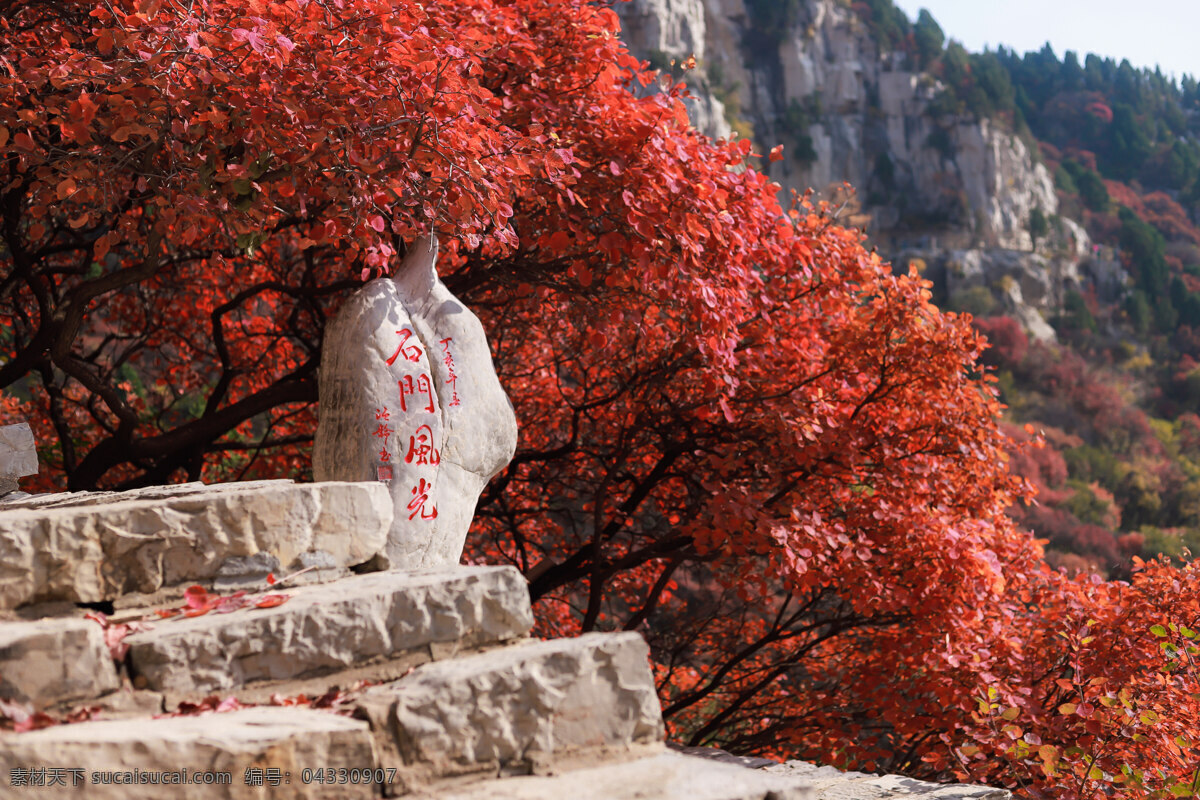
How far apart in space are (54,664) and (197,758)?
18.8 inches

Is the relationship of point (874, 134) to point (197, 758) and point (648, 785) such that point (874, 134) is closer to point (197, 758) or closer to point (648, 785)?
point (648, 785)

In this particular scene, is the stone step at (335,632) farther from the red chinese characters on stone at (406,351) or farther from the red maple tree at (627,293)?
the red maple tree at (627,293)

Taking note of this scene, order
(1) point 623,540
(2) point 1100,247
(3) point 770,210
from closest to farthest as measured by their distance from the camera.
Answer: (3) point 770,210, (1) point 623,540, (2) point 1100,247

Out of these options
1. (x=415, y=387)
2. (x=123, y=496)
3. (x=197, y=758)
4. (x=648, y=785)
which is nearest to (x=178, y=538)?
(x=123, y=496)

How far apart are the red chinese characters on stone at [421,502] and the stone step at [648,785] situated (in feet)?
4.69

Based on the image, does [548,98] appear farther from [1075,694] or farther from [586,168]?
[1075,694]

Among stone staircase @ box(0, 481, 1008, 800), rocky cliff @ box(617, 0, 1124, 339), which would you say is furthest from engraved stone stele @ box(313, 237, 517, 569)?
rocky cliff @ box(617, 0, 1124, 339)

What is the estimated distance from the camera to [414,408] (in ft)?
11.5

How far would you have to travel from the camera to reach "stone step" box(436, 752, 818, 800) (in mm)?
2090

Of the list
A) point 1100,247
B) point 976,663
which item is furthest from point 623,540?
point 1100,247

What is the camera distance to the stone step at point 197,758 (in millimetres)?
1759

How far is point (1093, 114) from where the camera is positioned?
5141cm

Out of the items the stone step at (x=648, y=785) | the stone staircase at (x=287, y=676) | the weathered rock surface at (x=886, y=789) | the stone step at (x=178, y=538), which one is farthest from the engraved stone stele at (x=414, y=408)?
→ the weathered rock surface at (x=886, y=789)

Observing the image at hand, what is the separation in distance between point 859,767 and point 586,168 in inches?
171
